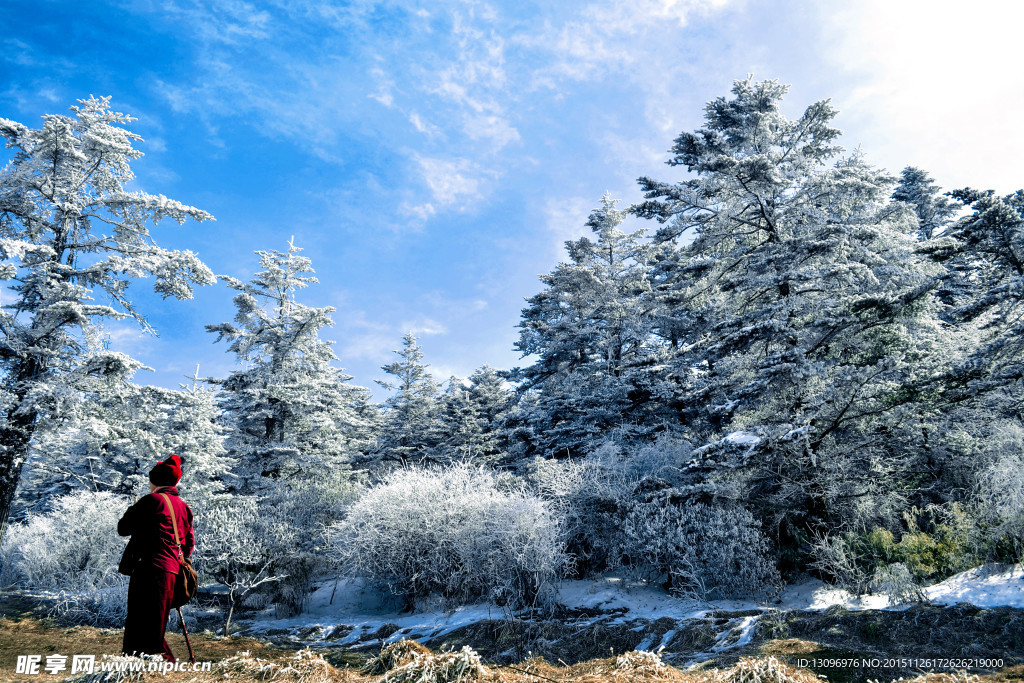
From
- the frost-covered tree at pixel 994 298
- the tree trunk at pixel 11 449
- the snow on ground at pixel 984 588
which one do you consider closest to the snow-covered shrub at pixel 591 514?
the snow on ground at pixel 984 588

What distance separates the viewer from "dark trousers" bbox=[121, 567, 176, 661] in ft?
13.3

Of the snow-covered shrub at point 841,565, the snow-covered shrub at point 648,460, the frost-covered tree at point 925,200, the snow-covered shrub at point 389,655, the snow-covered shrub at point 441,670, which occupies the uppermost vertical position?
the frost-covered tree at point 925,200

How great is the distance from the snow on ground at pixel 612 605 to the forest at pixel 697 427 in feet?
1.31

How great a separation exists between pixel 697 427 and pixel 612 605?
8.82 m

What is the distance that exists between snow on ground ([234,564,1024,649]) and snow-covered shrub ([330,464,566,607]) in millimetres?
702

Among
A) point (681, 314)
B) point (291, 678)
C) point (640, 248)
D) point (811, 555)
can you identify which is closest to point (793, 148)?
point (681, 314)

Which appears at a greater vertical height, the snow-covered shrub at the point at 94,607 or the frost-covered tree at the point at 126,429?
the frost-covered tree at the point at 126,429

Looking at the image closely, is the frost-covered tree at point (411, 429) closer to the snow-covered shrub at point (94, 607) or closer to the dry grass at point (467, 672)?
the snow-covered shrub at point (94, 607)

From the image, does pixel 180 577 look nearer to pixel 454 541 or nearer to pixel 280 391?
pixel 454 541

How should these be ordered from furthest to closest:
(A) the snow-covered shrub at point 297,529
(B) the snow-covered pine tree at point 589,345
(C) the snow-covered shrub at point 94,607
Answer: (B) the snow-covered pine tree at point 589,345, (A) the snow-covered shrub at point 297,529, (C) the snow-covered shrub at point 94,607

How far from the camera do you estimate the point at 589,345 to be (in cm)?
2456

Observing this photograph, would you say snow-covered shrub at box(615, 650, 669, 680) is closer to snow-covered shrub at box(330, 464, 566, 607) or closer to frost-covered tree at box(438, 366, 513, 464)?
snow-covered shrub at box(330, 464, 566, 607)

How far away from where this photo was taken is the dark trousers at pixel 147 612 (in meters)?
4.05

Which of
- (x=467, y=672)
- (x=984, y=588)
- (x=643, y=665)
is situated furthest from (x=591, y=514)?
(x=467, y=672)
